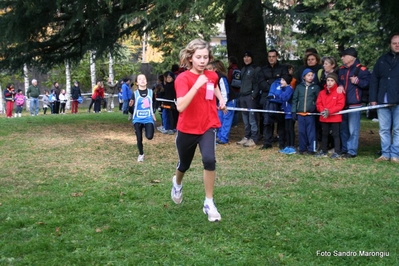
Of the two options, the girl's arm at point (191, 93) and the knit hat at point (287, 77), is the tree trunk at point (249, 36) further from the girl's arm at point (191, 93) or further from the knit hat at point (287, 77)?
the girl's arm at point (191, 93)

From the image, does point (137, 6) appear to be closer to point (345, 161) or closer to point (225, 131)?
point (225, 131)

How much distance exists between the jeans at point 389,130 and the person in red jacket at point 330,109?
2.57 feet

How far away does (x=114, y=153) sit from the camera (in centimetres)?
1135

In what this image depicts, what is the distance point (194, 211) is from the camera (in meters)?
6.51

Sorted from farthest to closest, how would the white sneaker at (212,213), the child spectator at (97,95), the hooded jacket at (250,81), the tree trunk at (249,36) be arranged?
the child spectator at (97,95) → the tree trunk at (249,36) → the hooded jacket at (250,81) → the white sneaker at (212,213)

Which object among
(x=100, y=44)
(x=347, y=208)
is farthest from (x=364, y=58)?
(x=347, y=208)

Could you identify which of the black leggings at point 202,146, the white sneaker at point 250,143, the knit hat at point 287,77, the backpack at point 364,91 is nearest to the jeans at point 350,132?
the backpack at point 364,91

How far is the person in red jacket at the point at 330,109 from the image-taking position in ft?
34.1

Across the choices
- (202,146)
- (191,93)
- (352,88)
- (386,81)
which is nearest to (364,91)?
(352,88)

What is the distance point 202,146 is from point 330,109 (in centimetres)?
497

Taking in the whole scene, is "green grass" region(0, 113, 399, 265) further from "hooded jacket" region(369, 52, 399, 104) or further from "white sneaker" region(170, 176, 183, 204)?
"hooded jacket" region(369, 52, 399, 104)

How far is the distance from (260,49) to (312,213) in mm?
10043

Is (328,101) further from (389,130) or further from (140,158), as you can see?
(140,158)

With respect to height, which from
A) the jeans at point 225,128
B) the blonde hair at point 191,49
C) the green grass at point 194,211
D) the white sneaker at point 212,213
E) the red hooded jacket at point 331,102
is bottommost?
the green grass at point 194,211
